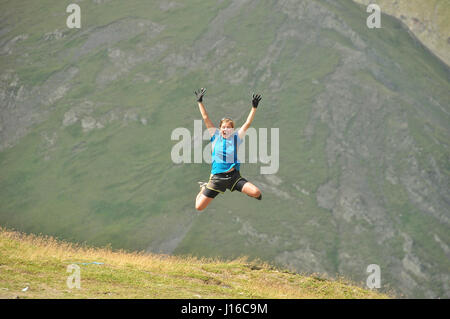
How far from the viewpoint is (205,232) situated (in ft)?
435

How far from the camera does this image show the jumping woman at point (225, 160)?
744 inches

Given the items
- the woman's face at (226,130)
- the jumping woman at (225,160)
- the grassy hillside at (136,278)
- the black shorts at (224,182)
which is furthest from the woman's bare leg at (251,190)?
the grassy hillside at (136,278)

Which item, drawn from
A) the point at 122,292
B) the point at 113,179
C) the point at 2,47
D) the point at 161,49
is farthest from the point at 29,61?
the point at 122,292

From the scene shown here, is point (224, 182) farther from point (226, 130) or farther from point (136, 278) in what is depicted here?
point (136, 278)

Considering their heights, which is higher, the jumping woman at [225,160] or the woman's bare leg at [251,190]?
the jumping woman at [225,160]

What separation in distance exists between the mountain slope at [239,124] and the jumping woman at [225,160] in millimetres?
106604

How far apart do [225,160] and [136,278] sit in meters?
4.97

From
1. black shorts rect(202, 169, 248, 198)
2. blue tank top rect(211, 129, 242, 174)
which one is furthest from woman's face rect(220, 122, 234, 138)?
black shorts rect(202, 169, 248, 198)

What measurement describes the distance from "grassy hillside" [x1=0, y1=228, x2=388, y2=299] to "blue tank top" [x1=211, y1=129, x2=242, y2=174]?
3893mm

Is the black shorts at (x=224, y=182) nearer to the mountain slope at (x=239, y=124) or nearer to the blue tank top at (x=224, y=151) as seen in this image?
the blue tank top at (x=224, y=151)

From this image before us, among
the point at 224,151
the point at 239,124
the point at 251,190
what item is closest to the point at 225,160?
the point at 224,151

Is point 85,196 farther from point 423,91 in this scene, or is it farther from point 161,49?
point 423,91

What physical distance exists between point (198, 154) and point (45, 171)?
134 ft

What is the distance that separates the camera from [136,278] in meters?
17.6
